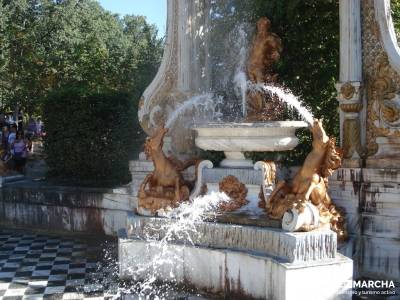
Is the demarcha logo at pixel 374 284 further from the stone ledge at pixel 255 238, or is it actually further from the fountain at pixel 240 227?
the stone ledge at pixel 255 238

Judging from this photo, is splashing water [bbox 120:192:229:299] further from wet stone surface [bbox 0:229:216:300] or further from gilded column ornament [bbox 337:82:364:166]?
gilded column ornament [bbox 337:82:364:166]

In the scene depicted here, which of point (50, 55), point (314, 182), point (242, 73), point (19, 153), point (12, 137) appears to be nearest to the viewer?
point (314, 182)

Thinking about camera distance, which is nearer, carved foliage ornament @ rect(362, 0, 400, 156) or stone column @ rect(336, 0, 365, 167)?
carved foliage ornament @ rect(362, 0, 400, 156)

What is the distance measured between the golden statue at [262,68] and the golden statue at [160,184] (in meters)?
1.42

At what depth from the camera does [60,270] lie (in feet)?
20.5

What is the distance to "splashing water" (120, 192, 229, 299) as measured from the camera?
5508mm

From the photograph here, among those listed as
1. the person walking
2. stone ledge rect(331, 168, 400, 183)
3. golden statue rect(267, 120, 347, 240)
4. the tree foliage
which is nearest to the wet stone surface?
golden statue rect(267, 120, 347, 240)

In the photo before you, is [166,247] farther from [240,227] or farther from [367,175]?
[367,175]

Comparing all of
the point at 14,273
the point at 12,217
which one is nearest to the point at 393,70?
the point at 14,273

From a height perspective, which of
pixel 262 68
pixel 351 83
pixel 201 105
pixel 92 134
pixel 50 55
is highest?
pixel 50 55

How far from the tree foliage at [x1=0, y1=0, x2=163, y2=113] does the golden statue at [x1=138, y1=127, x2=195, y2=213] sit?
8.44 meters

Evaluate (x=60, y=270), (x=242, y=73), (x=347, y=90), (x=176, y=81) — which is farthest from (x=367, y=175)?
(x=60, y=270)

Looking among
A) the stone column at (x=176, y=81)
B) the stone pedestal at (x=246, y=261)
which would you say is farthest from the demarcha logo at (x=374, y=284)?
the stone column at (x=176, y=81)

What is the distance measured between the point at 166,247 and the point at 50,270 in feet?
5.40
